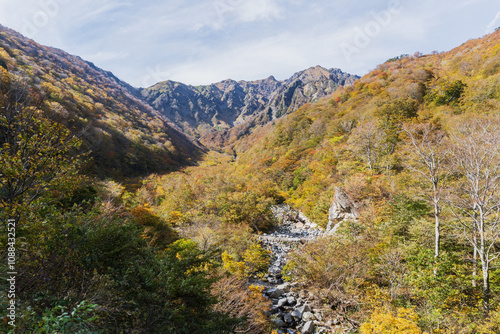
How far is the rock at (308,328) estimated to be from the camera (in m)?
6.86

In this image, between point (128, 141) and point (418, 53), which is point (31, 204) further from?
point (418, 53)

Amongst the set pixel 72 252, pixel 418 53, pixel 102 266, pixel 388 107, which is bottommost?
pixel 102 266

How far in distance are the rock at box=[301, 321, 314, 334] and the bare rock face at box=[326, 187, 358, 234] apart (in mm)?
9000

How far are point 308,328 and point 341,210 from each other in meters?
10.4

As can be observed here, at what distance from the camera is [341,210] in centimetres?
1557

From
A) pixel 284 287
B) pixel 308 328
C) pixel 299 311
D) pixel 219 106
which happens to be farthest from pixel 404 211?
pixel 219 106

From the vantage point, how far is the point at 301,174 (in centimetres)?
3044

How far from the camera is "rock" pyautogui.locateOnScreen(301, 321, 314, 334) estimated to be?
686 centimetres

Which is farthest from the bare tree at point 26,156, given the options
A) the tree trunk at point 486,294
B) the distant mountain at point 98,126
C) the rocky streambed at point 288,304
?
the distant mountain at point 98,126

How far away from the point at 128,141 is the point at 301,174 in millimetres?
39107

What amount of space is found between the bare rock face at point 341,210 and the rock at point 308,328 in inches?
354

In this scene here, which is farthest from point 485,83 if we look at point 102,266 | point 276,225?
point 102,266

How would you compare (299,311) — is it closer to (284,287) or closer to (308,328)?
(308,328)

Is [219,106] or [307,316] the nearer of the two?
[307,316]
